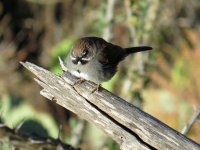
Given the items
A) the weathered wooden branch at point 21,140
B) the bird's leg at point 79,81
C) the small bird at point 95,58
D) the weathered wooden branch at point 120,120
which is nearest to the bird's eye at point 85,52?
the small bird at point 95,58

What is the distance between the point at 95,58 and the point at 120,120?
175cm

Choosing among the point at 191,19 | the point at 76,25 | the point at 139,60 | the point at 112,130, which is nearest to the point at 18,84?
the point at 76,25

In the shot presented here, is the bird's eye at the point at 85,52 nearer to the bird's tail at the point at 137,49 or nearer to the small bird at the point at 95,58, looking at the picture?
the small bird at the point at 95,58

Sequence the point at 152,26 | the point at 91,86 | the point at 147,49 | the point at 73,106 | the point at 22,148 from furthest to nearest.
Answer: the point at 152,26, the point at 147,49, the point at 91,86, the point at 73,106, the point at 22,148

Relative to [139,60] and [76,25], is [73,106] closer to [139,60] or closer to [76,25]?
[139,60]

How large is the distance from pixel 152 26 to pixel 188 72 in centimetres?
179

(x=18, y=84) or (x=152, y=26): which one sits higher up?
(x=152, y=26)

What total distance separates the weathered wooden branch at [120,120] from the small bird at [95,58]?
107 cm

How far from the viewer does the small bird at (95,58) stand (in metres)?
4.66

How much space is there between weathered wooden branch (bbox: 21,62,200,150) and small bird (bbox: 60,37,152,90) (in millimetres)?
1065

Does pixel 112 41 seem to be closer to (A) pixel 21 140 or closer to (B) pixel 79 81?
(B) pixel 79 81

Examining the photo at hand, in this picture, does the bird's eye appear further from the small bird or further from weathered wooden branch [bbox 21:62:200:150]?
weathered wooden branch [bbox 21:62:200:150]

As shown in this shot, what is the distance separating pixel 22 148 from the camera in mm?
3092

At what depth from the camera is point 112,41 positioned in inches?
286
